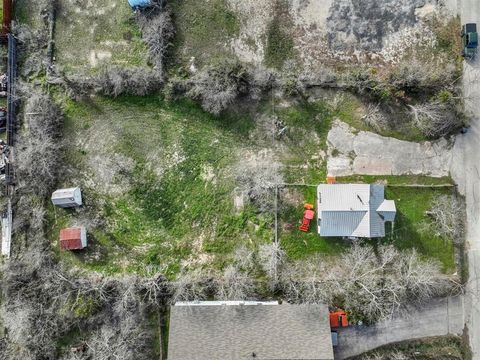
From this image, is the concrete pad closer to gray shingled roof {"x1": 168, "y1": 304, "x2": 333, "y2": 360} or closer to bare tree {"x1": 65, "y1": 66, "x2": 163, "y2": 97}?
gray shingled roof {"x1": 168, "y1": 304, "x2": 333, "y2": 360}

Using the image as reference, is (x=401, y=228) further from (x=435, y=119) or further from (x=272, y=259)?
(x=272, y=259)

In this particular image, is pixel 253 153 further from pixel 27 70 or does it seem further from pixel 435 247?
pixel 27 70

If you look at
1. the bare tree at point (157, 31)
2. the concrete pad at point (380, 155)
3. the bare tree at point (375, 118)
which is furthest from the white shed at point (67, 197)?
the bare tree at point (375, 118)

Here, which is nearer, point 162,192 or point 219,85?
point 219,85

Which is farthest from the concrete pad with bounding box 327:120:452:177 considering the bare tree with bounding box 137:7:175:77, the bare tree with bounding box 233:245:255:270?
the bare tree with bounding box 137:7:175:77

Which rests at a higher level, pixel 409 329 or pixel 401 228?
pixel 401 228

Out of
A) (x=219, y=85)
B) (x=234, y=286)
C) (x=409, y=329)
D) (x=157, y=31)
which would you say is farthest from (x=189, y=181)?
(x=409, y=329)
